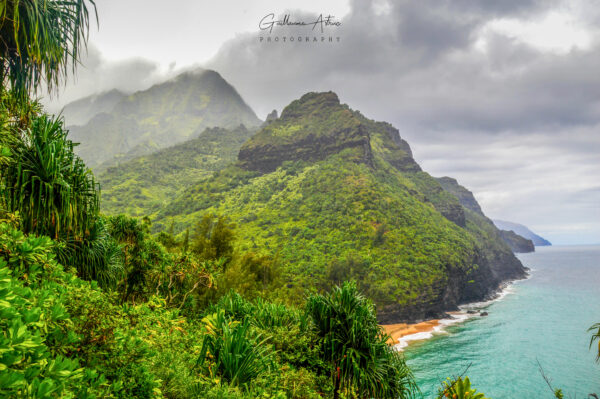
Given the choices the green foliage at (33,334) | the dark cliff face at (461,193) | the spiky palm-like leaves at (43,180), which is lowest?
the green foliage at (33,334)

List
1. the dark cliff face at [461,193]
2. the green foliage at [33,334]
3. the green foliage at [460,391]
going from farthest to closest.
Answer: the dark cliff face at [461,193]
the green foliage at [460,391]
the green foliage at [33,334]

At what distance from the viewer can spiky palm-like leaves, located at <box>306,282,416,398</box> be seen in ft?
20.9

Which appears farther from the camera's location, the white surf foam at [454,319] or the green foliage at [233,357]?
the white surf foam at [454,319]

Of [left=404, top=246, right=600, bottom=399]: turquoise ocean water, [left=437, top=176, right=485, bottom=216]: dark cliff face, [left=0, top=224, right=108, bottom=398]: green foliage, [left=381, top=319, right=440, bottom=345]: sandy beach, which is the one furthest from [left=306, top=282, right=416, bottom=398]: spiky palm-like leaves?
[left=437, top=176, right=485, bottom=216]: dark cliff face

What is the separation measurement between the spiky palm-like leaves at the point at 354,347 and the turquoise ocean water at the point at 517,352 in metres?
13.3

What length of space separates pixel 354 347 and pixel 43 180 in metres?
6.72

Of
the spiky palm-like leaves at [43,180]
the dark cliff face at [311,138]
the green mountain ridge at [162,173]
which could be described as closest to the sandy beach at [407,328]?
the spiky palm-like leaves at [43,180]

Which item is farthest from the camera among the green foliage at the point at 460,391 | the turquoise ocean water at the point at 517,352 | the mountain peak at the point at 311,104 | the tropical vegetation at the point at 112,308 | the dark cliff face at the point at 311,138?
the mountain peak at the point at 311,104

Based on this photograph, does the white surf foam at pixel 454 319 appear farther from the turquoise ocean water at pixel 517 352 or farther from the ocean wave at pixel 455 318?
the turquoise ocean water at pixel 517 352

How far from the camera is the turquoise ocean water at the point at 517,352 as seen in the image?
25625 millimetres

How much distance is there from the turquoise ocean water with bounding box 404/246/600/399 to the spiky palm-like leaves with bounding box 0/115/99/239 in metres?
20.5

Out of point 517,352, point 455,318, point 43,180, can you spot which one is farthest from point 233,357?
point 455,318

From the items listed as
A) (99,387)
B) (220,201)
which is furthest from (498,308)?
(99,387)

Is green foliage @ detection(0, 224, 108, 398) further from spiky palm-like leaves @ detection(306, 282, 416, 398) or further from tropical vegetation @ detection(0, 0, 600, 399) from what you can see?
spiky palm-like leaves @ detection(306, 282, 416, 398)
